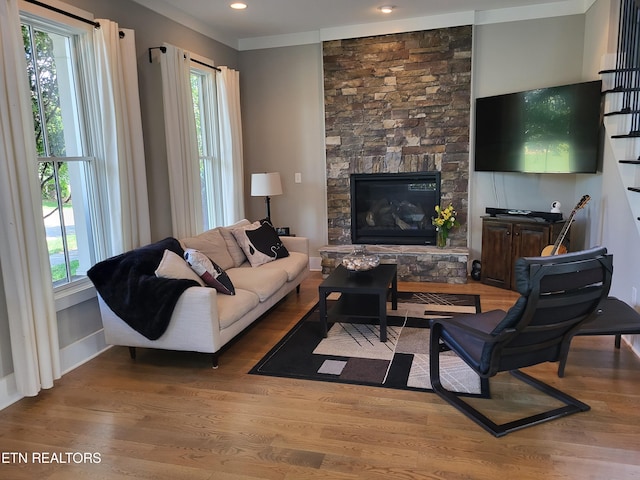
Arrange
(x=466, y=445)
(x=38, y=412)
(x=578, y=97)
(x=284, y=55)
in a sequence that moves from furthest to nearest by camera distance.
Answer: (x=284, y=55)
(x=578, y=97)
(x=38, y=412)
(x=466, y=445)

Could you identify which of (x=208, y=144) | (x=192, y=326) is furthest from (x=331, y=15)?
(x=192, y=326)

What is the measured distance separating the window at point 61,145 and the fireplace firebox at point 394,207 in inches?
119

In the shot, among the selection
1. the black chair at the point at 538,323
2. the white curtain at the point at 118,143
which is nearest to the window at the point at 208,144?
the white curtain at the point at 118,143

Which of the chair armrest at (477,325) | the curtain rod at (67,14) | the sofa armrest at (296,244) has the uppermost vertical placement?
the curtain rod at (67,14)

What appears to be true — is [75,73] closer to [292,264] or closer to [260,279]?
[260,279]

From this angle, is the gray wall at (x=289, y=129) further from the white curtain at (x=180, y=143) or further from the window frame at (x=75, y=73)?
the window frame at (x=75, y=73)

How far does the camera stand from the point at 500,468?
2.04 metres

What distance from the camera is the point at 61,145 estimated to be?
10.6 feet

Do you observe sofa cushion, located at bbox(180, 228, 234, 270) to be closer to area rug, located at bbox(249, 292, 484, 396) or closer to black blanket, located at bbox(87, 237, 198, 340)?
black blanket, located at bbox(87, 237, 198, 340)

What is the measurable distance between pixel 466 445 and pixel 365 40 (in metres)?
4.37

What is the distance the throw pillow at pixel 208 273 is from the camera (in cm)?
328

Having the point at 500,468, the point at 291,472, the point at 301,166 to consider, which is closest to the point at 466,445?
the point at 500,468

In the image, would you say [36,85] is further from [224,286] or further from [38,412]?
[38,412]

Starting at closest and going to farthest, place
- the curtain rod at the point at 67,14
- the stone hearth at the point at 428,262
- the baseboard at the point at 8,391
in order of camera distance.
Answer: the baseboard at the point at 8,391
the curtain rod at the point at 67,14
the stone hearth at the point at 428,262
